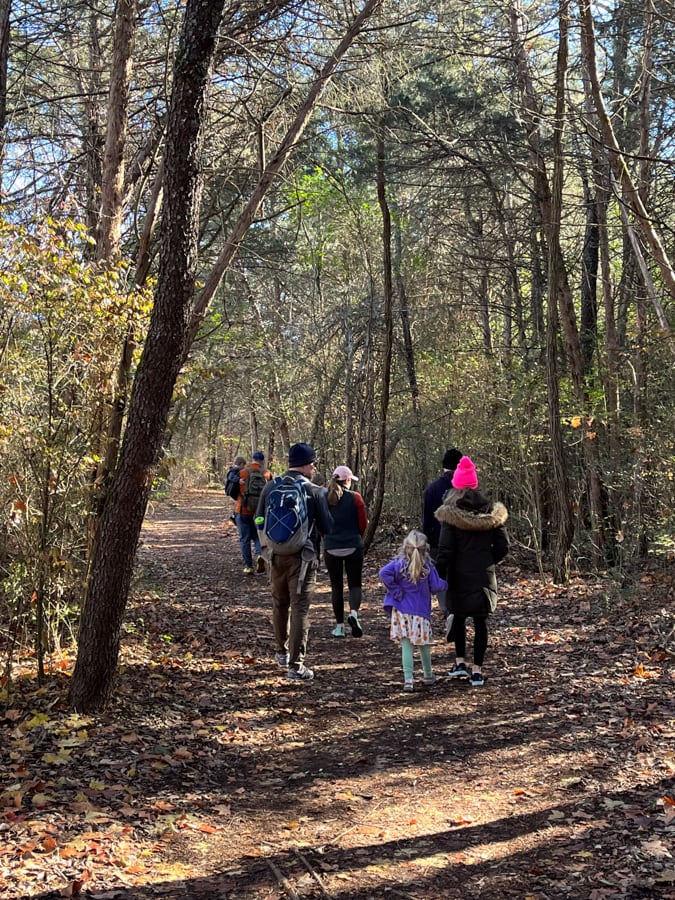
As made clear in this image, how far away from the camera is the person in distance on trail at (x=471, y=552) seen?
22.4ft

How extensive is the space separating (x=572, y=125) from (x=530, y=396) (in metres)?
4.38

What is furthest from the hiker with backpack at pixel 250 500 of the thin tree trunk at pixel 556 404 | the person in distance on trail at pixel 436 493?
the thin tree trunk at pixel 556 404

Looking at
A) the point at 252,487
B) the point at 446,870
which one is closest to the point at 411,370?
the point at 252,487

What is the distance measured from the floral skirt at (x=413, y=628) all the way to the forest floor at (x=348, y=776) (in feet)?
1.71

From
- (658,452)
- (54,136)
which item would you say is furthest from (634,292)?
(54,136)

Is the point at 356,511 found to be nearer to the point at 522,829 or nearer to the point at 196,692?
the point at 196,692

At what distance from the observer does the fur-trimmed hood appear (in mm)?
6844

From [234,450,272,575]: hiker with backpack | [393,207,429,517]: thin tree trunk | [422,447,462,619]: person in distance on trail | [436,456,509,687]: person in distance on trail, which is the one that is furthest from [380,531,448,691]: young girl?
[393,207,429,517]: thin tree trunk

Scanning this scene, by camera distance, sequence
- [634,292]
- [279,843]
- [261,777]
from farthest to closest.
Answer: [634,292]
[261,777]
[279,843]

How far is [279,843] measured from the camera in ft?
13.8

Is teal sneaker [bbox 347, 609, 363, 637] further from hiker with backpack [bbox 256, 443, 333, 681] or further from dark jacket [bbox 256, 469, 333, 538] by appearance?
dark jacket [bbox 256, 469, 333, 538]

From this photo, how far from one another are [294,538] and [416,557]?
1.14m

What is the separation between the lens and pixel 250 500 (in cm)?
1351

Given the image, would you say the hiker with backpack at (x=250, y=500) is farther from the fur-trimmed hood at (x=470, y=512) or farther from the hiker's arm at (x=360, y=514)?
the fur-trimmed hood at (x=470, y=512)
